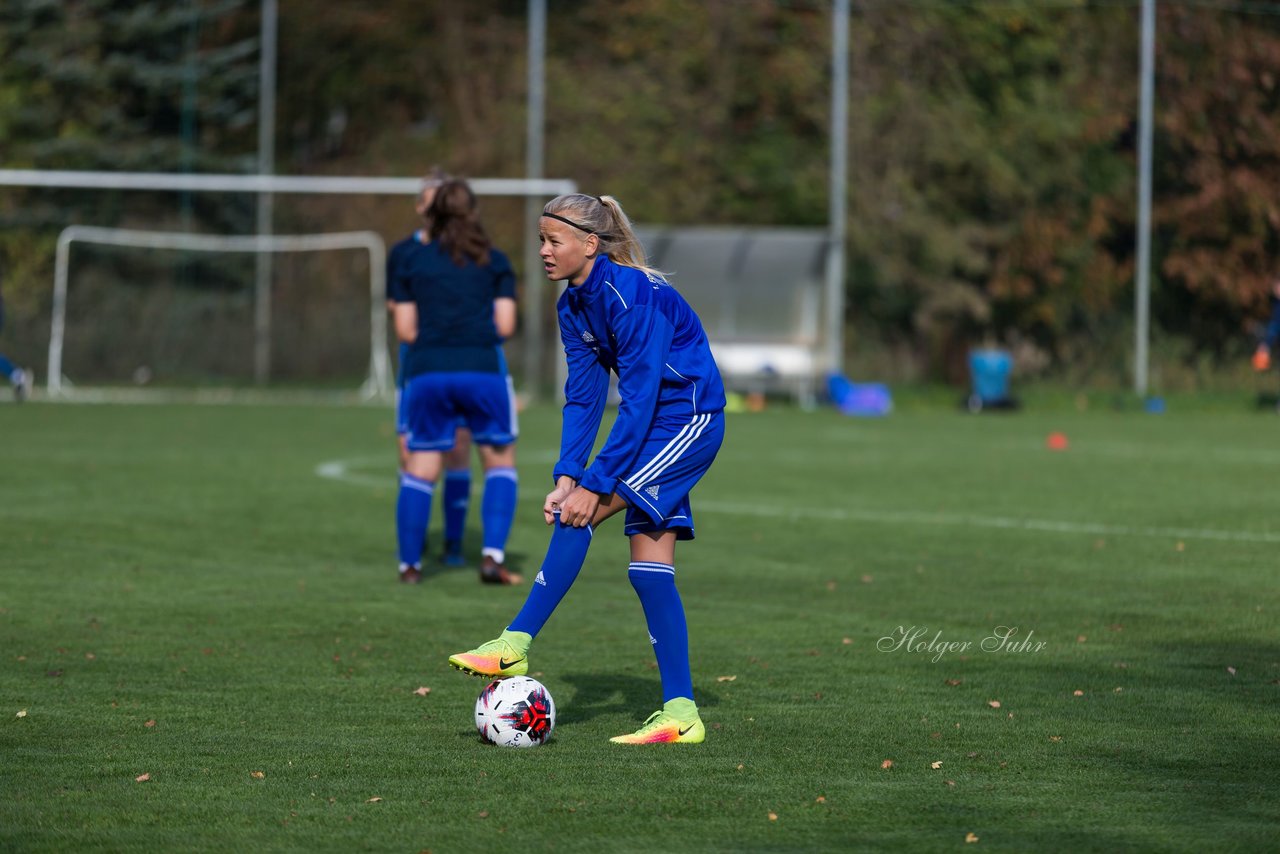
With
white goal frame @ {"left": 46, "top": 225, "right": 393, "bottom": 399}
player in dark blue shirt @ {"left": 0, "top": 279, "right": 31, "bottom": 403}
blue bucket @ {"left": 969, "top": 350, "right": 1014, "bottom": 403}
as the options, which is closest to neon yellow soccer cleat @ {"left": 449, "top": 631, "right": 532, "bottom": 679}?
player in dark blue shirt @ {"left": 0, "top": 279, "right": 31, "bottom": 403}

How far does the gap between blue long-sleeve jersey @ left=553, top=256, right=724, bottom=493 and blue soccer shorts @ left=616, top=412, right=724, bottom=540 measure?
39 mm

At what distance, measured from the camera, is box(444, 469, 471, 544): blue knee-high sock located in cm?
1066

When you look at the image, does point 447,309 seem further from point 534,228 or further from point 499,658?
point 534,228

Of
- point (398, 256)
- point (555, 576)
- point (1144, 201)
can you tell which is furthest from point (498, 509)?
point (1144, 201)

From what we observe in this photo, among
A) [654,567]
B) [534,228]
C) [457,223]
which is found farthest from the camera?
[534,228]

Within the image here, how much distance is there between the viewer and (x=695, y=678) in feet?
23.3

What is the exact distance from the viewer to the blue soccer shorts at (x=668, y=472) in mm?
5867

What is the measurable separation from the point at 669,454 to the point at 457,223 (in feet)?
13.5

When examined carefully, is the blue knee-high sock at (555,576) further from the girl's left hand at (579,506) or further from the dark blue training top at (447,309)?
A: the dark blue training top at (447,309)

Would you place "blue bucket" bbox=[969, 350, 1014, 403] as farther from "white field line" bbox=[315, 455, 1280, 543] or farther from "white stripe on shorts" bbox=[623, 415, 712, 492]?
"white stripe on shorts" bbox=[623, 415, 712, 492]

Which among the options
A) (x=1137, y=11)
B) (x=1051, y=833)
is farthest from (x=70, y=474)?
(x=1137, y=11)

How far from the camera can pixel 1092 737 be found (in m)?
5.99

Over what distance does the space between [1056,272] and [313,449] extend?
54.4 feet

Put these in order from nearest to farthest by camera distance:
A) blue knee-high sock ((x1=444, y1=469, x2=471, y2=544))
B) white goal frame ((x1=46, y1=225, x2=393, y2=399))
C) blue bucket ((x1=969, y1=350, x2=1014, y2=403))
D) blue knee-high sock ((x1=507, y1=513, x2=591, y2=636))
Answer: blue knee-high sock ((x1=507, y1=513, x2=591, y2=636))
blue knee-high sock ((x1=444, y1=469, x2=471, y2=544))
blue bucket ((x1=969, y1=350, x2=1014, y2=403))
white goal frame ((x1=46, y1=225, x2=393, y2=399))
